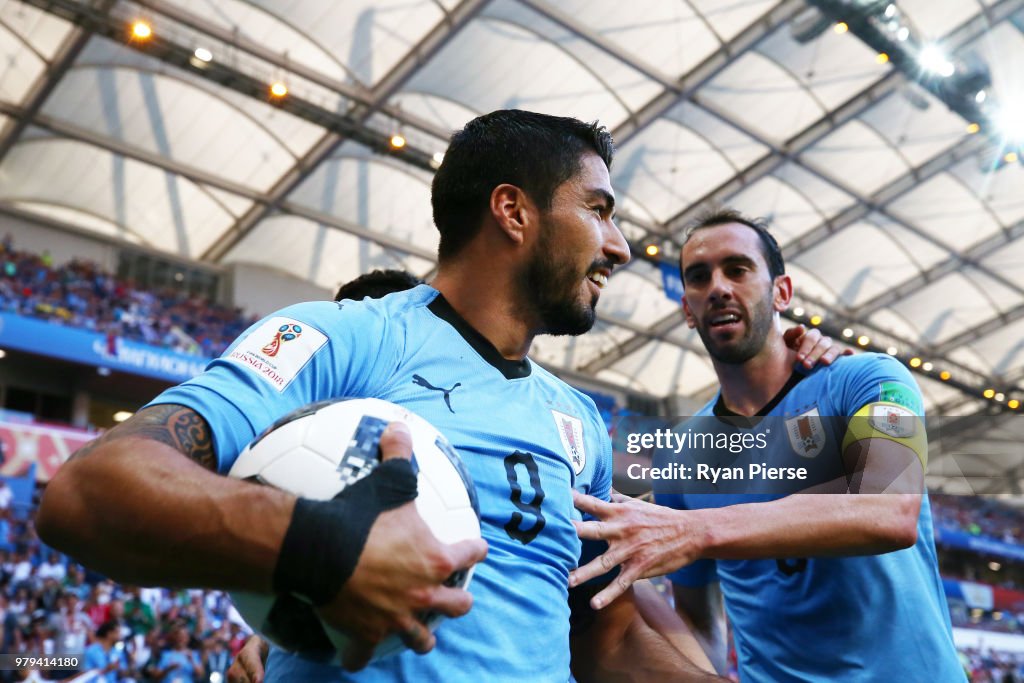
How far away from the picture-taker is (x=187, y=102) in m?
20.9

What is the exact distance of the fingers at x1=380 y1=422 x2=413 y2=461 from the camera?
1326 millimetres

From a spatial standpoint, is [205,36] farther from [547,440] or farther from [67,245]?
[547,440]

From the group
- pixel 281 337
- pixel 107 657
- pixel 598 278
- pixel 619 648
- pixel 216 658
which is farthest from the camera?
pixel 216 658

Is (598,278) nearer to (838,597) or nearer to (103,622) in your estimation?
(838,597)

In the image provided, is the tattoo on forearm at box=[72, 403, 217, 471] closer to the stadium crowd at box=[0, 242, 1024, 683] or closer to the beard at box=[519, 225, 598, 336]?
the beard at box=[519, 225, 598, 336]

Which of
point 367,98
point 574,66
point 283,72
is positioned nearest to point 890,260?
point 574,66

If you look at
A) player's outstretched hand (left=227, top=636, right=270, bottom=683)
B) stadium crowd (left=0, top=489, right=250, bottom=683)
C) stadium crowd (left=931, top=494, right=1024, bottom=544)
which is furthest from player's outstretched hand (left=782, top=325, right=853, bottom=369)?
stadium crowd (left=931, top=494, right=1024, bottom=544)

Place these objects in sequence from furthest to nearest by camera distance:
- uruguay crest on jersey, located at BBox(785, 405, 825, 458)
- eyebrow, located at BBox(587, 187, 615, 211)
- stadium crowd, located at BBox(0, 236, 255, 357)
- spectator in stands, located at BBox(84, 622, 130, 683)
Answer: stadium crowd, located at BBox(0, 236, 255, 357)
spectator in stands, located at BBox(84, 622, 130, 683)
uruguay crest on jersey, located at BBox(785, 405, 825, 458)
eyebrow, located at BBox(587, 187, 615, 211)

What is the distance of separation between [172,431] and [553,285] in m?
1.01

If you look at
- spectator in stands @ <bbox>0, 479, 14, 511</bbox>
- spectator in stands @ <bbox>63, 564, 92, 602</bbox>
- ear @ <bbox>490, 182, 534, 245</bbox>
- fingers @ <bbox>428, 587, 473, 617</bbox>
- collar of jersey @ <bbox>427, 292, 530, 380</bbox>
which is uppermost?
spectator in stands @ <bbox>0, 479, 14, 511</bbox>

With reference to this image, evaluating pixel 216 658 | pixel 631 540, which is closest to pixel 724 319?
pixel 631 540

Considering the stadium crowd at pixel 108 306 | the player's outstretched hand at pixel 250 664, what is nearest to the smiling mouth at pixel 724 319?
the player's outstretched hand at pixel 250 664

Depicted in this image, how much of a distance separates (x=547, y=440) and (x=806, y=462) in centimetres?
152

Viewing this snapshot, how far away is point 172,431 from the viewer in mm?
1326
